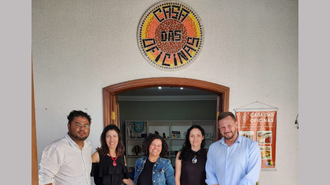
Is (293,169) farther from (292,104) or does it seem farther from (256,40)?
(256,40)

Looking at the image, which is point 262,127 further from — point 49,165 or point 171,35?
point 49,165

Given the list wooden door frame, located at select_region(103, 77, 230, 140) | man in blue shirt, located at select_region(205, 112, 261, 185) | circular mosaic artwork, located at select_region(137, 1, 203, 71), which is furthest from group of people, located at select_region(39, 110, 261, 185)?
circular mosaic artwork, located at select_region(137, 1, 203, 71)

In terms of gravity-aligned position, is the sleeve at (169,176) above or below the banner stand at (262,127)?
below

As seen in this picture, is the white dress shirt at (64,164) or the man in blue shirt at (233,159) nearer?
the white dress shirt at (64,164)

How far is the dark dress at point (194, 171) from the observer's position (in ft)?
9.64

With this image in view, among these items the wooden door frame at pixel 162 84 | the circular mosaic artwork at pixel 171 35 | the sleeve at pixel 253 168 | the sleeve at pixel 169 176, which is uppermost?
the circular mosaic artwork at pixel 171 35

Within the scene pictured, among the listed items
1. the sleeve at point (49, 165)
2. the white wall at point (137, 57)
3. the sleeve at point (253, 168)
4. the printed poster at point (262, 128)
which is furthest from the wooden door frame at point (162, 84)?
the sleeve at point (49, 165)

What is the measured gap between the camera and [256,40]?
3.41 metres

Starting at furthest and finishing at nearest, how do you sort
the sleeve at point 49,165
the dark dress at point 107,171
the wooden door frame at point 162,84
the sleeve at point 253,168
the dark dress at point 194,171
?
the wooden door frame at point 162,84 < the dark dress at point 194,171 < the dark dress at point 107,171 < the sleeve at point 253,168 < the sleeve at point 49,165

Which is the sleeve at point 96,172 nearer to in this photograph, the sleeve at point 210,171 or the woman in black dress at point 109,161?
the woman in black dress at point 109,161

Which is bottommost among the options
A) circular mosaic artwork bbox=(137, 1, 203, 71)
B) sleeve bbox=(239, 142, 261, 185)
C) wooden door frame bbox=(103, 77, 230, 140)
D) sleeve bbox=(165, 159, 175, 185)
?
sleeve bbox=(165, 159, 175, 185)

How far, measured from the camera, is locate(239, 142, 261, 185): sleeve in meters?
2.60

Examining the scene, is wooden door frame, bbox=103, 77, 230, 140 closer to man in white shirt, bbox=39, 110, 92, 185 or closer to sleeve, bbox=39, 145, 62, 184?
man in white shirt, bbox=39, 110, 92, 185

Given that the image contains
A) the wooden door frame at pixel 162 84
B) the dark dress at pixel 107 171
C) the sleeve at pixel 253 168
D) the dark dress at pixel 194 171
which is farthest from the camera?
the wooden door frame at pixel 162 84
